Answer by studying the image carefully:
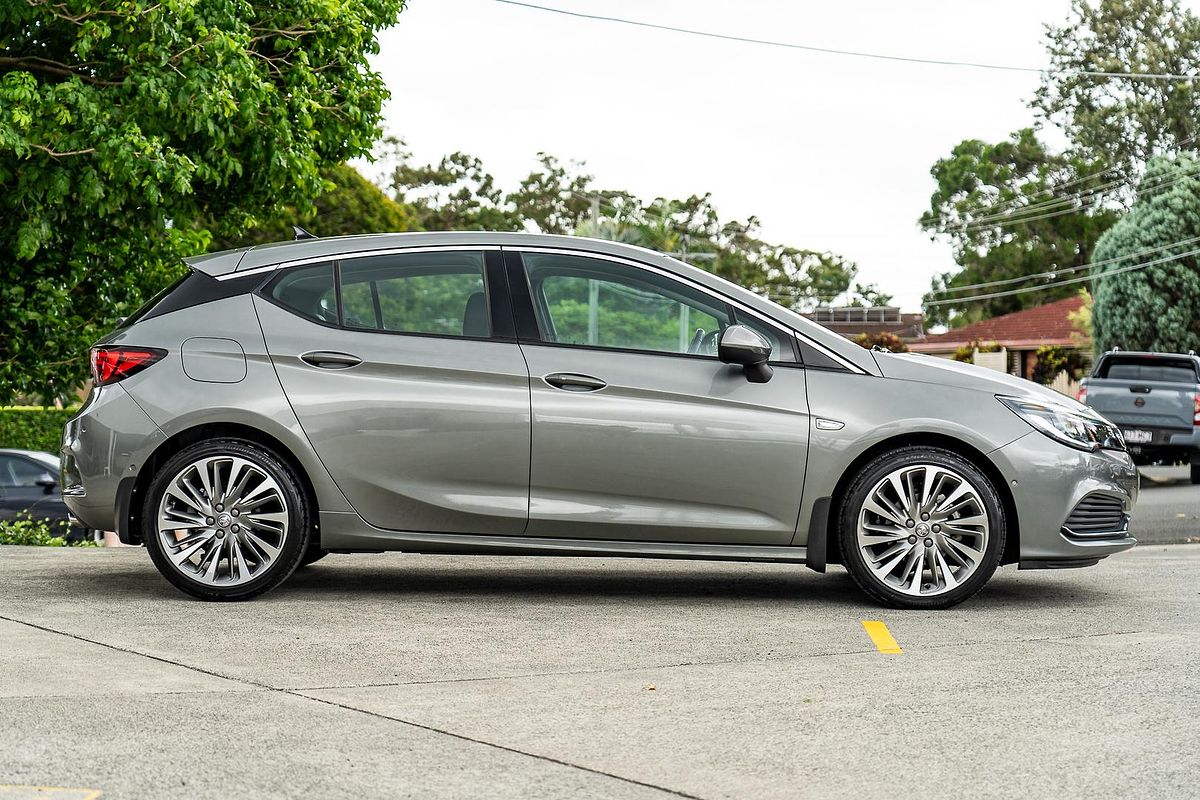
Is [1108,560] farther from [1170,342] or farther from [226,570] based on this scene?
[1170,342]

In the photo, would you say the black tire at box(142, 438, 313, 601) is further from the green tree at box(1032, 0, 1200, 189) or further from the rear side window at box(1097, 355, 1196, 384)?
the green tree at box(1032, 0, 1200, 189)

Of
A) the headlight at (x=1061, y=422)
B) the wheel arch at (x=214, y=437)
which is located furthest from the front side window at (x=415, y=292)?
the headlight at (x=1061, y=422)

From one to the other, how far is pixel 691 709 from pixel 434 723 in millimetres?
870

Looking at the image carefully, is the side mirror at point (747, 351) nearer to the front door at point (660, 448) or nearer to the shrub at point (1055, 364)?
the front door at point (660, 448)

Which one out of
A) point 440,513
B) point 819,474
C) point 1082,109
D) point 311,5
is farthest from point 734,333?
point 1082,109

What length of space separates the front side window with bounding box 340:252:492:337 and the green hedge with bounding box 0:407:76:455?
16.7 metres

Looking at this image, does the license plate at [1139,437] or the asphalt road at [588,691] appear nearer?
the asphalt road at [588,691]

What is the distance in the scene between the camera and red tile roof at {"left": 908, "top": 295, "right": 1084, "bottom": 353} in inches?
2263

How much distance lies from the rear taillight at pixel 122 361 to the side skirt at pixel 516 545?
1118mm

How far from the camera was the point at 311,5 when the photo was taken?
13555mm

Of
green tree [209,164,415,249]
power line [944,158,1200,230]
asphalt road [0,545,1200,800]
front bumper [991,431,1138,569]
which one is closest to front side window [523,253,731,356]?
asphalt road [0,545,1200,800]

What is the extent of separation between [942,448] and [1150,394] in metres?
12.3

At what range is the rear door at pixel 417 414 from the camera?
6.88m

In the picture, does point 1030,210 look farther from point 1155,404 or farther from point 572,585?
point 572,585
